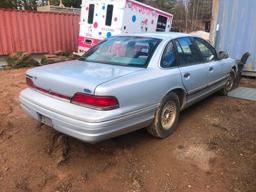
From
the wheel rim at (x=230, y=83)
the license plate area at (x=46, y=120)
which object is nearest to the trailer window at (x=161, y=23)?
the wheel rim at (x=230, y=83)

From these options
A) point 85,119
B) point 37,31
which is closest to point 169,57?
point 85,119

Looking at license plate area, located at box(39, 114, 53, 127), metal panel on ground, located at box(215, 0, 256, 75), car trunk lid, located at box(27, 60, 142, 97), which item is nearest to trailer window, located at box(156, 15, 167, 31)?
metal panel on ground, located at box(215, 0, 256, 75)

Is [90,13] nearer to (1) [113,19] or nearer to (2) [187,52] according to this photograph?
(1) [113,19]

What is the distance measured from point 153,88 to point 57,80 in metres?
1.17

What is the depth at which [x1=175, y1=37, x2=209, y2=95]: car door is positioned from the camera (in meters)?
4.04

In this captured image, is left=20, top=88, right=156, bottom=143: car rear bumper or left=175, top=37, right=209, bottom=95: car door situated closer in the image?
left=20, top=88, right=156, bottom=143: car rear bumper

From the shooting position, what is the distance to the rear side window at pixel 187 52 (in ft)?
13.5

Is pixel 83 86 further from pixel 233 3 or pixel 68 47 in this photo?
pixel 68 47

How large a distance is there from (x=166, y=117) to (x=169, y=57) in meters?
0.87

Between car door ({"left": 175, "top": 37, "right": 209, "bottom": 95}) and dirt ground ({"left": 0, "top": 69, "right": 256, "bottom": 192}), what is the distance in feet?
2.14

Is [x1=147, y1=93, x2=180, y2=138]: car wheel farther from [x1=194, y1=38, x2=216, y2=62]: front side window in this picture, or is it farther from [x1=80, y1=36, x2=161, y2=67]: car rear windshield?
[x1=194, y1=38, x2=216, y2=62]: front side window

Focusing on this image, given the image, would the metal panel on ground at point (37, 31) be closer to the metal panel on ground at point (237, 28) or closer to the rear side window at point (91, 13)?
the rear side window at point (91, 13)

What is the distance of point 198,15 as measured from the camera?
2372cm

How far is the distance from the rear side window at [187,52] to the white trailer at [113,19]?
13.1 feet
